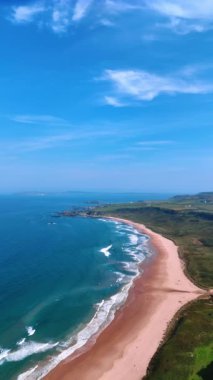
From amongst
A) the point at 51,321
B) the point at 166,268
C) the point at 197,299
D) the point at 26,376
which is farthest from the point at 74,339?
the point at 166,268

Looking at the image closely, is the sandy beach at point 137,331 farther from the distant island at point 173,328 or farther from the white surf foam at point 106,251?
the white surf foam at point 106,251

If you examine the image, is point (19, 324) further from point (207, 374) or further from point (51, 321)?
point (207, 374)

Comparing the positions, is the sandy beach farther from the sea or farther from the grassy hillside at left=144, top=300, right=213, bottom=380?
the sea

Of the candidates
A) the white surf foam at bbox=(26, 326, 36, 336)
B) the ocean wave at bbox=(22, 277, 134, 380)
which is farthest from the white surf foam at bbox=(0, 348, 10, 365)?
the white surf foam at bbox=(26, 326, 36, 336)

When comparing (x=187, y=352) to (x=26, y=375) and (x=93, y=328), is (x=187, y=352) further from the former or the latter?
(x=26, y=375)

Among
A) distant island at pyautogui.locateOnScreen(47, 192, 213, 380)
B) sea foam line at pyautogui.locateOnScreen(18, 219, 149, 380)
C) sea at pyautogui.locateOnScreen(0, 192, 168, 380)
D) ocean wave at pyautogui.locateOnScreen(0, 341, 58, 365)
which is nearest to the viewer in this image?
distant island at pyautogui.locateOnScreen(47, 192, 213, 380)

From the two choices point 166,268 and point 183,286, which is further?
point 166,268

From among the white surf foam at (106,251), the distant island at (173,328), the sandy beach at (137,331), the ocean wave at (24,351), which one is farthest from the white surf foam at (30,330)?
the white surf foam at (106,251)
